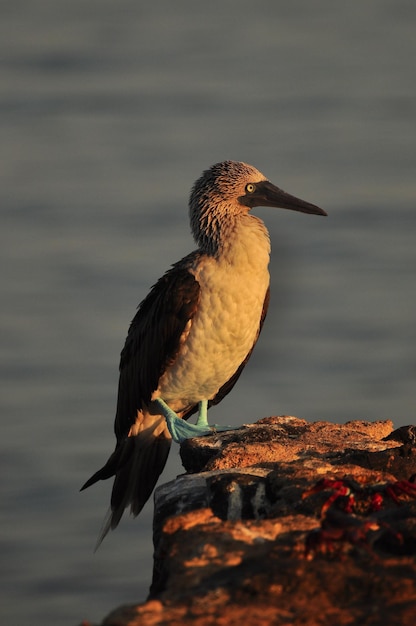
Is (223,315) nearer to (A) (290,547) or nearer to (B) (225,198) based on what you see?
(B) (225,198)

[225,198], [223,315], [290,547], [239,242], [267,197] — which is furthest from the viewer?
[267,197]

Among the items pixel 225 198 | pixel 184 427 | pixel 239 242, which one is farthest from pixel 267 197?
pixel 184 427

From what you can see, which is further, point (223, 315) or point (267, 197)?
point (267, 197)

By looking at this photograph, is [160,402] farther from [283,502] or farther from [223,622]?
[223,622]

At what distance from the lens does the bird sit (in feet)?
27.2

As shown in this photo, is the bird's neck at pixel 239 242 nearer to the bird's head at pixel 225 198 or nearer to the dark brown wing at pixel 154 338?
the bird's head at pixel 225 198

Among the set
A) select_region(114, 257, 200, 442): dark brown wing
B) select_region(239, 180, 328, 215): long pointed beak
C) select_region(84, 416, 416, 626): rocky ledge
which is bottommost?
select_region(84, 416, 416, 626): rocky ledge

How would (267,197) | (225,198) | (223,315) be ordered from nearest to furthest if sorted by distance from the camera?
(223,315)
(225,198)
(267,197)

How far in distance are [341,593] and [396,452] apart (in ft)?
7.20

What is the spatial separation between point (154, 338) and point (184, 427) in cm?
68

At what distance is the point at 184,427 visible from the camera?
27.4 feet

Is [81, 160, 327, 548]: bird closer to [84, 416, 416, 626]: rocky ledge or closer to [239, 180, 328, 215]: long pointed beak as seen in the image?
[239, 180, 328, 215]: long pointed beak

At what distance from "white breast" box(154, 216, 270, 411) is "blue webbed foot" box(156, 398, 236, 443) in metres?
0.16

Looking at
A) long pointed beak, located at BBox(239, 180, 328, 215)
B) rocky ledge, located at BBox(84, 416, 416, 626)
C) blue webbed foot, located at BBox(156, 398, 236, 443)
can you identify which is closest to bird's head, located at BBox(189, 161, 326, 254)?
long pointed beak, located at BBox(239, 180, 328, 215)
